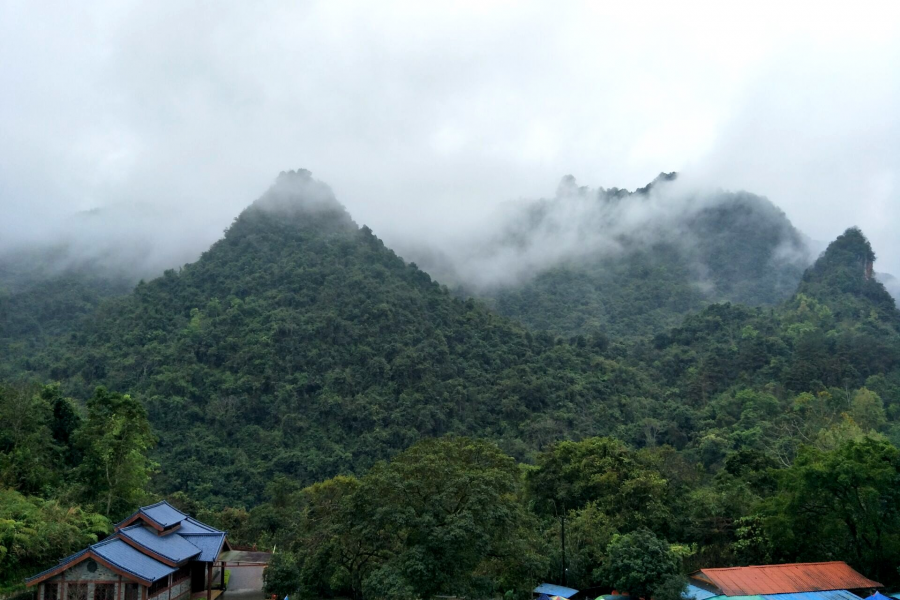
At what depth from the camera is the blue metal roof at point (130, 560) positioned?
18234mm

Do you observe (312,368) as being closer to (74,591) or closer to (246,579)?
(246,579)

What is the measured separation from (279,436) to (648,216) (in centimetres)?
8127

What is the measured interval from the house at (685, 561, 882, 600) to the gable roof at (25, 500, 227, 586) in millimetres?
15380

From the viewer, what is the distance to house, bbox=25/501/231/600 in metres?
18.1

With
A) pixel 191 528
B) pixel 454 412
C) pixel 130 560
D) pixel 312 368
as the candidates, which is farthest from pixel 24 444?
pixel 454 412

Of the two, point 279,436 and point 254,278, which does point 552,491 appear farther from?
point 254,278

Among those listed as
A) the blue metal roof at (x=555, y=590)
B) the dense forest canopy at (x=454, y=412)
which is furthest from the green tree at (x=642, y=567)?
the blue metal roof at (x=555, y=590)

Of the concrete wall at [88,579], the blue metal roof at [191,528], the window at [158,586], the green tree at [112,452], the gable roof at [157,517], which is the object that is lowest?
the window at [158,586]

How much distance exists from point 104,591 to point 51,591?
1.34m

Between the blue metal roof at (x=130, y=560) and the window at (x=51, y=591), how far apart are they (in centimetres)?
140

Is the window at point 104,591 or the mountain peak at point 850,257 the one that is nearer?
the window at point 104,591

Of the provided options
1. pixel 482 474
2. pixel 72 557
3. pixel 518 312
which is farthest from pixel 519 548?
pixel 518 312

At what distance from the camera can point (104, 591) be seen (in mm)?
18375

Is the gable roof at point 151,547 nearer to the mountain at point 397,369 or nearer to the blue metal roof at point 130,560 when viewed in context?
the blue metal roof at point 130,560
